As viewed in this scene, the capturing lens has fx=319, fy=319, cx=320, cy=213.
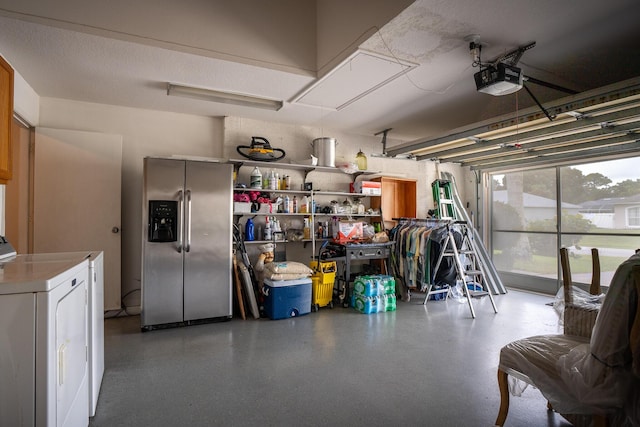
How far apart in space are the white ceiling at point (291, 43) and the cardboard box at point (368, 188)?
5.29ft

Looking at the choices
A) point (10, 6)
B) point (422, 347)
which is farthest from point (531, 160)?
point (10, 6)

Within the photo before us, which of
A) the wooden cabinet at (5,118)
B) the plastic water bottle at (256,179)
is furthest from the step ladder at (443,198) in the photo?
the wooden cabinet at (5,118)

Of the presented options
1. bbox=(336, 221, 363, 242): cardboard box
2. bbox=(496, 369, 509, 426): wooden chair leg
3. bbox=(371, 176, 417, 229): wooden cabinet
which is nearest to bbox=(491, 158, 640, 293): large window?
bbox=(371, 176, 417, 229): wooden cabinet

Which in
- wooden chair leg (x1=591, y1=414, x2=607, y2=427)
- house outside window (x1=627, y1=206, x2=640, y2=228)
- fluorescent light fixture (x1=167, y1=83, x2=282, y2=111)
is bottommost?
wooden chair leg (x1=591, y1=414, x2=607, y2=427)

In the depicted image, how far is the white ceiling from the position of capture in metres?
2.35

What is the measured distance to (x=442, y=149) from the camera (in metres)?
5.23

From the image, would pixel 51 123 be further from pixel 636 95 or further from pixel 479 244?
pixel 479 244

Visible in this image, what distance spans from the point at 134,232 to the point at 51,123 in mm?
1612

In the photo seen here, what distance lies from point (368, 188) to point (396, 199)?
3.00 ft

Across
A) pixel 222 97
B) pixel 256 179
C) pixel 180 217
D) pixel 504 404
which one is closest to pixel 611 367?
pixel 504 404

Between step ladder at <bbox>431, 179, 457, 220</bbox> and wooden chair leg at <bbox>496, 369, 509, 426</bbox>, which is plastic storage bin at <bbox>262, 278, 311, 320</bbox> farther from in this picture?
step ladder at <bbox>431, 179, 457, 220</bbox>

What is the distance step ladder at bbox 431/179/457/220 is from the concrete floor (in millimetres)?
2351

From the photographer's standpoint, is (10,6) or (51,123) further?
(51,123)

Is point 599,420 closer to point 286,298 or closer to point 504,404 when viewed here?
point 504,404
